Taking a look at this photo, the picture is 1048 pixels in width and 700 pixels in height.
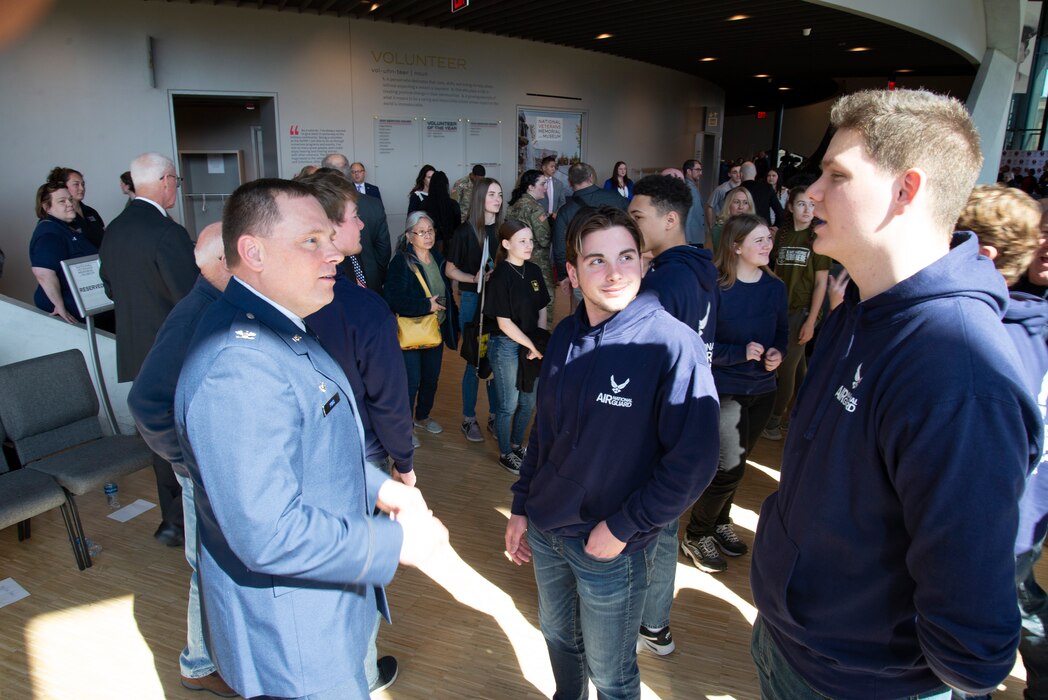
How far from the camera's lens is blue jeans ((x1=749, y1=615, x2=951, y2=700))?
128 centimetres

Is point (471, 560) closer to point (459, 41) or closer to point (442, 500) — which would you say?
point (442, 500)

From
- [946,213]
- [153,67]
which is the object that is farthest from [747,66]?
[946,213]

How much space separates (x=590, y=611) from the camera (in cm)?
173

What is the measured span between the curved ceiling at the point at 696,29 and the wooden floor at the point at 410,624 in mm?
7036

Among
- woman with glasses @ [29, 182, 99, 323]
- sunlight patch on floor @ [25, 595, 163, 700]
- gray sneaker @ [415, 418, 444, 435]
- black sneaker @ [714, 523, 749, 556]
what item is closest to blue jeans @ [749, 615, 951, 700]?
black sneaker @ [714, 523, 749, 556]

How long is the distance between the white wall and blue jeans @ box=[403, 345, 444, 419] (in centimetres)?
532

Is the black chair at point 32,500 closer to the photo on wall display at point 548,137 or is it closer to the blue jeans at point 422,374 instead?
the blue jeans at point 422,374

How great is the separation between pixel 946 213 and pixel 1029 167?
21.1 m

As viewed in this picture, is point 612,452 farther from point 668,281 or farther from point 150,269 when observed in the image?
point 150,269

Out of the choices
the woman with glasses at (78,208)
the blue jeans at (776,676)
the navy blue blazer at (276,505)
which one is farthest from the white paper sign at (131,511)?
the blue jeans at (776,676)

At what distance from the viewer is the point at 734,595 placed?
2.95 metres

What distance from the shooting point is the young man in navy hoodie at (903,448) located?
94 centimetres

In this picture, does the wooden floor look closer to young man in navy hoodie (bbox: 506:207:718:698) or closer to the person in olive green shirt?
young man in navy hoodie (bbox: 506:207:718:698)

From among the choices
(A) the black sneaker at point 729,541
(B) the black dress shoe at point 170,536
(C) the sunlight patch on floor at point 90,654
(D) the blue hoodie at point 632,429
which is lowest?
(C) the sunlight patch on floor at point 90,654
